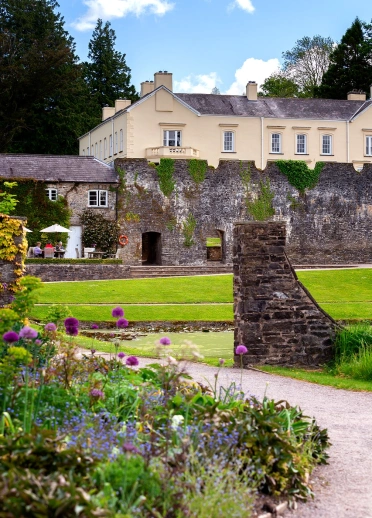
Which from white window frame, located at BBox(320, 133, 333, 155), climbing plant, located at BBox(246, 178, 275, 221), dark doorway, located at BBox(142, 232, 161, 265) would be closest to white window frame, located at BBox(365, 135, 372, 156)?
white window frame, located at BBox(320, 133, 333, 155)

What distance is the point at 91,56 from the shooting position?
76875mm

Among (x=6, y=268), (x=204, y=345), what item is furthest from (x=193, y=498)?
(x=204, y=345)

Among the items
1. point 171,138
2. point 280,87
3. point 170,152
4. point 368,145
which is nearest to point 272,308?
point 170,152

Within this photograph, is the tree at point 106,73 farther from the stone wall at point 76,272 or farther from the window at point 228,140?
the stone wall at point 76,272

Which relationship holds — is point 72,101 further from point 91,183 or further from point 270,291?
point 270,291

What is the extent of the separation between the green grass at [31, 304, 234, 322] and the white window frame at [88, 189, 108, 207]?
1769cm

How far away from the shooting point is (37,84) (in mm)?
60031

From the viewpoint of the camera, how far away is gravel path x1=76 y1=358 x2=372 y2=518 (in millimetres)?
6975

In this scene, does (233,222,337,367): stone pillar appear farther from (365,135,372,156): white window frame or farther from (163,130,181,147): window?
(365,135,372,156): white window frame

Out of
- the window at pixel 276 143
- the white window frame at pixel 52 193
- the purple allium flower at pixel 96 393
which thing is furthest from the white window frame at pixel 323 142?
the purple allium flower at pixel 96 393

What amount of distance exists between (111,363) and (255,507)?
11.5 feet

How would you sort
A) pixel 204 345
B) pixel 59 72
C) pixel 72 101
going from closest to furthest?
pixel 204 345 → pixel 59 72 → pixel 72 101

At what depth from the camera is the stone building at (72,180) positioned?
145 ft

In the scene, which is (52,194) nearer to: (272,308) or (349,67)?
(272,308)
